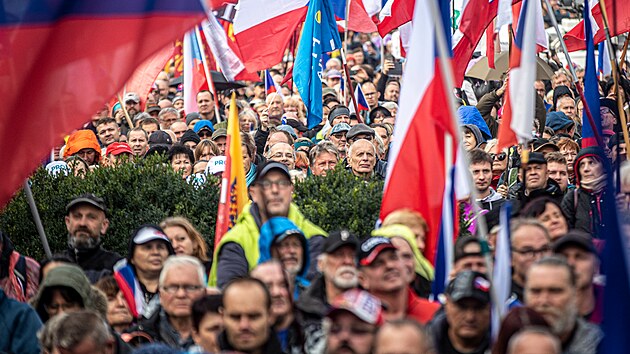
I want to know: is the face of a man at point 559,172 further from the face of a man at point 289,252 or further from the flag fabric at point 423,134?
the face of a man at point 289,252

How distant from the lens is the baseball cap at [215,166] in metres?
14.2

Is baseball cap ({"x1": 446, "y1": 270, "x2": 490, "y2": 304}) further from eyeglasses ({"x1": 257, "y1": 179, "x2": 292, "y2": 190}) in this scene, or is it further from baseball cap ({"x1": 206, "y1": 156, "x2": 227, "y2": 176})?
baseball cap ({"x1": 206, "y1": 156, "x2": 227, "y2": 176})

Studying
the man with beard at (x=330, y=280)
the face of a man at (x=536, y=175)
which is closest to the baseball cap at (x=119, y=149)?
the face of a man at (x=536, y=175)

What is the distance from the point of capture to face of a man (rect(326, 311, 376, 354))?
25.4 ft

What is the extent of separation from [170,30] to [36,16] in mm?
882

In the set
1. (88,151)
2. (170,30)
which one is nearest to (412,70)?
(170,30)

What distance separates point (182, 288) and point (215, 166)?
5.01m

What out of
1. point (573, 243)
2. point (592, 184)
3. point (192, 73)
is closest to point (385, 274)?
point (573, 243)

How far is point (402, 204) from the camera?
9.97 m

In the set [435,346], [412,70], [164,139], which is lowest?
[435,346]

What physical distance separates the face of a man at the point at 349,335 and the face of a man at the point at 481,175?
5602 mm

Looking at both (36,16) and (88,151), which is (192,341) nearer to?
(36,16)

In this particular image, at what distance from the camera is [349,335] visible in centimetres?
777

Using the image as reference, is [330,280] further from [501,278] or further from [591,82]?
[591,82]
